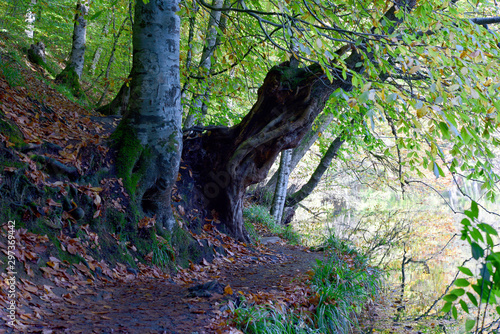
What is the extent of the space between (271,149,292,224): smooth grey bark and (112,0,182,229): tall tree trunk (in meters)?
5.51

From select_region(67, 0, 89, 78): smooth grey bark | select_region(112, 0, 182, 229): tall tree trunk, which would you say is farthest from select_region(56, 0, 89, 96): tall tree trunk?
select_region(112, 0, 182, 229): tall tree trunk

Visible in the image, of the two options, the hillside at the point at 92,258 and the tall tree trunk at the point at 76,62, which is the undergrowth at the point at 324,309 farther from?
the tall tree trunk at the point at 76,62

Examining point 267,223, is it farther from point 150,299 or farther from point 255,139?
point 150,299

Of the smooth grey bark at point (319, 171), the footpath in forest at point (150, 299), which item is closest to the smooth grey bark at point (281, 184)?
the smooth grey bark at point (319, 171)

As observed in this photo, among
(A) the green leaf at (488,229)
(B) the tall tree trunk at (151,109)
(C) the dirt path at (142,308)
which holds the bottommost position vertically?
(C) the dirt path at (142,308)

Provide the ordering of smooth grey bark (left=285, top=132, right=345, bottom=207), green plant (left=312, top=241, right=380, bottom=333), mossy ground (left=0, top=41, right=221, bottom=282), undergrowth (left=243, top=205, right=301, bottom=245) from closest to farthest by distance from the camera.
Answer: mossy ground (left=0, top=41, right=221, bottom=282) → green plant (left=312, top=241, right=380, bottom=333) → undergrowth (left=243, top=205, right=301, bottom=245) → smooth grey bark (left=285, top=132, right=345, bottom=207)

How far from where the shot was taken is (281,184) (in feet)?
34.5

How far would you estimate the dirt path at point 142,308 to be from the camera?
263 centimetres

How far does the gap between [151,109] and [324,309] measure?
353 cm

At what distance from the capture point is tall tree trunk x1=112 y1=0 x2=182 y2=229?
480 centimetres

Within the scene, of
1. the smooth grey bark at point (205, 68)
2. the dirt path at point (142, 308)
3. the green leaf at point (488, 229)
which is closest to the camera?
the green leaf at point (488, 229)

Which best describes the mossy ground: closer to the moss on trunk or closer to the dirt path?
the dirt path

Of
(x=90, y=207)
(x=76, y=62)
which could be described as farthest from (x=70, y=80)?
(x=90, y=207)

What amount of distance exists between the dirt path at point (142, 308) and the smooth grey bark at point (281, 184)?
575 cm
